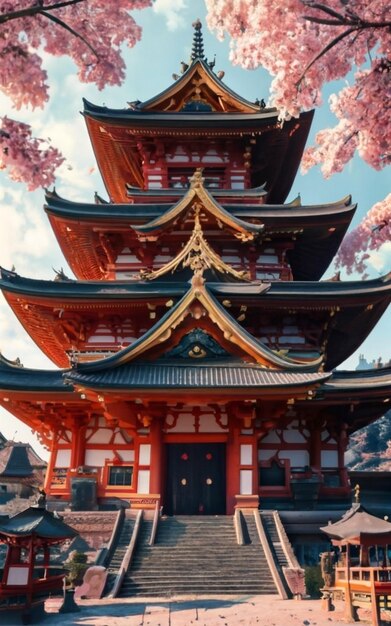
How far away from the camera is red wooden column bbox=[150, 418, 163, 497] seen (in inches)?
685

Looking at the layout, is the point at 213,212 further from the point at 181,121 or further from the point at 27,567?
the point at 27,567

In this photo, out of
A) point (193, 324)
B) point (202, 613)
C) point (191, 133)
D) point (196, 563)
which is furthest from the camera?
point (191, 133)

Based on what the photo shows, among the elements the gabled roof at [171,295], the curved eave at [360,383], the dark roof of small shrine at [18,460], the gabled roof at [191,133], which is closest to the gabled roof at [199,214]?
the gabled roof at [171,295]

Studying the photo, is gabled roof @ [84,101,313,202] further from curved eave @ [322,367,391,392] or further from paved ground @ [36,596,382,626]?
paved ground @ [36,596,382,626]

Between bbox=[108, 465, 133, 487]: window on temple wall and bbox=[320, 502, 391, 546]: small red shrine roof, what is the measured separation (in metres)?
8.85

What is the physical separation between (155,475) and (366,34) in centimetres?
1392

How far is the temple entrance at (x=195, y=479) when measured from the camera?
1831 centimetres

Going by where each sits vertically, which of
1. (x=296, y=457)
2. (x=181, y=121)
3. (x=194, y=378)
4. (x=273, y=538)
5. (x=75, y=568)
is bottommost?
(x=75, y=568)

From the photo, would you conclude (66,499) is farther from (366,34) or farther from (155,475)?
(366,34)

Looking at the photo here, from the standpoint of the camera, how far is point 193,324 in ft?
60.3

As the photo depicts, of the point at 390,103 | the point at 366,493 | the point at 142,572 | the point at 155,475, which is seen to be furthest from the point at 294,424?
the point at 390,103

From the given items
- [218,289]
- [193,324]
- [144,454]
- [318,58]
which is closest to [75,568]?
[144,454]

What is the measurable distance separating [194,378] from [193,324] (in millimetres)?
2165

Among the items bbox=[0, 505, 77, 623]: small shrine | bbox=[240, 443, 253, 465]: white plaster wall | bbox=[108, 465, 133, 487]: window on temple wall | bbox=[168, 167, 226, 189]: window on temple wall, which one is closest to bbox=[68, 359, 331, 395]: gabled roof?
bbox=[240, 443, 253, 465]: white plaster wall
